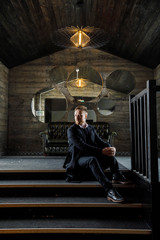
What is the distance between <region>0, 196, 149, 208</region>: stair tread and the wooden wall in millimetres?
3923

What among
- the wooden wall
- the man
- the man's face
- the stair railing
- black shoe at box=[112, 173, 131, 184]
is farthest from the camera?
the wooden wall

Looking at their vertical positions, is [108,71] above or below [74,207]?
above

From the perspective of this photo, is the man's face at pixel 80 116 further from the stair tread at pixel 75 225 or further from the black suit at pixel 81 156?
the stair tread at pixel 75 225

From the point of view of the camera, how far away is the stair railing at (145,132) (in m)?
2.39

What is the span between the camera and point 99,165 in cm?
271

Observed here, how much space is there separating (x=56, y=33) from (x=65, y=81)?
7.97 ft

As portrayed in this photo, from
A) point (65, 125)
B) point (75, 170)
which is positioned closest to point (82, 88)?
point (65, 125)

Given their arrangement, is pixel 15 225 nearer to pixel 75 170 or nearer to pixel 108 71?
pixel 75 170

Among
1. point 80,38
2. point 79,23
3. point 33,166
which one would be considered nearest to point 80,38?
point 80,38

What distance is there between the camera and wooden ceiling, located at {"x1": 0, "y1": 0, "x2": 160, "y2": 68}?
4.59 m

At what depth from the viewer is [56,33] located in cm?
470

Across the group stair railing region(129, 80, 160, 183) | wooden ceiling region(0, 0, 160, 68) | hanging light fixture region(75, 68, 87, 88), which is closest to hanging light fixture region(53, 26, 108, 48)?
wooden ceiling region(0, 0, 160, 68)

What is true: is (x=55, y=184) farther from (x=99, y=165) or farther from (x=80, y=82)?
(x=80, y=82)

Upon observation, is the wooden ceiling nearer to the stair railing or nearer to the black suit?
the stair railing
